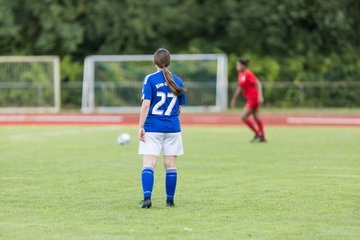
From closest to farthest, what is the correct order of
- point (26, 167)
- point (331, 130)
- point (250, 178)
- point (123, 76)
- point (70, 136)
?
point (250, 178) < point (26, 167) < point (70, 136) < point (331, 130) < point (123, 76)

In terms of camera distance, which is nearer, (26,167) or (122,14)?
(26,167)

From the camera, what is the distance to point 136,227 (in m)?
9.43

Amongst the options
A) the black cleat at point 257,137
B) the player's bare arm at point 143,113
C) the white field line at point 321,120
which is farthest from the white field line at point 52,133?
the player's bare arm at point 143,113

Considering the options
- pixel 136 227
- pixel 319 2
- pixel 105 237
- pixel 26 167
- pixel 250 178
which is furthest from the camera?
pixel 319 2

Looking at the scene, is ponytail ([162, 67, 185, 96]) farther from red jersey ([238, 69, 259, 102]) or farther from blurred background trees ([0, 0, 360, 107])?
blurred background trees ([0, 0, 360, 107])

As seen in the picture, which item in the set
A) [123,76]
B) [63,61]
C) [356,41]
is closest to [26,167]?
[123,76]

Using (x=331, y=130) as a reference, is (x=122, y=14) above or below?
above

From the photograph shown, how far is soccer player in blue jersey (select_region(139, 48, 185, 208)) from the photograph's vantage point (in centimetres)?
1084

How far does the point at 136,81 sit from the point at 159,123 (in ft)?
88.6

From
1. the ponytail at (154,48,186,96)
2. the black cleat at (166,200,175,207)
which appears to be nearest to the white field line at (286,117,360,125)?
the black cleat at (166,200,175,207)

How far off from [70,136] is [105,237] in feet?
55.4

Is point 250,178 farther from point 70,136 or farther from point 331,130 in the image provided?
point 331,130

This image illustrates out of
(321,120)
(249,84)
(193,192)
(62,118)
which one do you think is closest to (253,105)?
(249,84)

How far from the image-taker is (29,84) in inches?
1517
